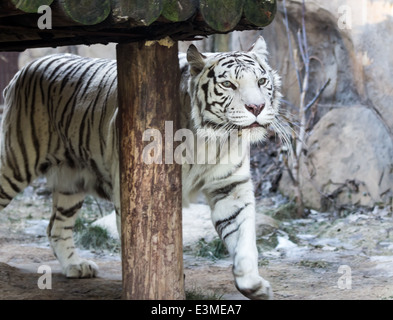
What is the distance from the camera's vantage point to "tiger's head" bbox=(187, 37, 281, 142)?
3.75m

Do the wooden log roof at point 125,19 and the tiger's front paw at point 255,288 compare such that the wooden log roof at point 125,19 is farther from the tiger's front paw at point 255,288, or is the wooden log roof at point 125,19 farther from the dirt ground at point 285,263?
the dirt ground at point 285,263

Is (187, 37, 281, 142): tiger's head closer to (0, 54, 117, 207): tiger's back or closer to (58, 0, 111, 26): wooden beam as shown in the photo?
(0, 54, 117, 207): tiger's back

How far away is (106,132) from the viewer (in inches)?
174

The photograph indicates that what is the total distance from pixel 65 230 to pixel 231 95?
2.02 meters

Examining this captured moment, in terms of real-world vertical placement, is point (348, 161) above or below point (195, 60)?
below

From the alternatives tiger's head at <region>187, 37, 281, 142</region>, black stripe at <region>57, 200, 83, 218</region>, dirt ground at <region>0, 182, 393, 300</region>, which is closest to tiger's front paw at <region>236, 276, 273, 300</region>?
dirt ground at <region>0, 182, 393, 300</region>

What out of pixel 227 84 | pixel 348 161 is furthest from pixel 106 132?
pixel 348 161

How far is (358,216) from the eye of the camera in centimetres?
654

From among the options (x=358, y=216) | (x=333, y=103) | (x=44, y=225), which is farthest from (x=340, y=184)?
(x=44, y=225)

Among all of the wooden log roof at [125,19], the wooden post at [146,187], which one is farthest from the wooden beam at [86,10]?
the wooden post at [146,187]

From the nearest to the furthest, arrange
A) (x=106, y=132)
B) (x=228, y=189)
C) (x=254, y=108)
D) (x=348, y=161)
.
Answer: (x=254, y=108), (x=228, y=189), (x=106, y=132), (x=348, y=161)

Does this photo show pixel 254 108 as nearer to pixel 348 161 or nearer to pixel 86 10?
pixel 86 10

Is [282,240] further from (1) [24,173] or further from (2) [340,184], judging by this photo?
(1) [24,173]

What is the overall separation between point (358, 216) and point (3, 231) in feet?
11.5
